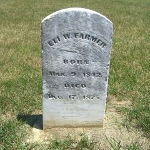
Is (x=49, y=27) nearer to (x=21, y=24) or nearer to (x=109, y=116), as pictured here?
(x=109, y=116)

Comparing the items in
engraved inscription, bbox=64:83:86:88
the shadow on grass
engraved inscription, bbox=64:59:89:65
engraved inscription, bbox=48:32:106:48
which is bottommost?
the shadow on grass

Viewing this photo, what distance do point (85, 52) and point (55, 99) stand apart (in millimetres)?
758

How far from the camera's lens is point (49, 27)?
3.71 meters

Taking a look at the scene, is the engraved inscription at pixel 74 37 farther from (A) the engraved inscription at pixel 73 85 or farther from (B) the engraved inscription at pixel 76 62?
(A) the engraved inscription at pixel 73 85

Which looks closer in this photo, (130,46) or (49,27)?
(49,27)

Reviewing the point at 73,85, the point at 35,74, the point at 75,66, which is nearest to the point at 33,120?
the point at 73,85

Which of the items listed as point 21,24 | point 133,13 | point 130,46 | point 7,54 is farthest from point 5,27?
point 133,13

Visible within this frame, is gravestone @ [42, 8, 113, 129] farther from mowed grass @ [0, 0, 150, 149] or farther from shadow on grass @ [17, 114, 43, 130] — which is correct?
mowed grass @ [0, 0, 150, 149]

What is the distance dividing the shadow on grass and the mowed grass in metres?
0.09

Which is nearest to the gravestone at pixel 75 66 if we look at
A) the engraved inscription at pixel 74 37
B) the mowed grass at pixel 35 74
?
the engraved inscription at pixel 74 37

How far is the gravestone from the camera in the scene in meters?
3.71

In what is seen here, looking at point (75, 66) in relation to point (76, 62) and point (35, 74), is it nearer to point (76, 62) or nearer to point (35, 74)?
point (76, 62)

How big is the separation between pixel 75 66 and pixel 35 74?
236cm

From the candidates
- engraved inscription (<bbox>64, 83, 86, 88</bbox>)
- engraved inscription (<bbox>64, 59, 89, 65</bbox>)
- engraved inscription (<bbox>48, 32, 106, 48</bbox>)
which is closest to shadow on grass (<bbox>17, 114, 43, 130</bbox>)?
engraved inscription (<bbox>64, 83, 86, 88</bbox>)
